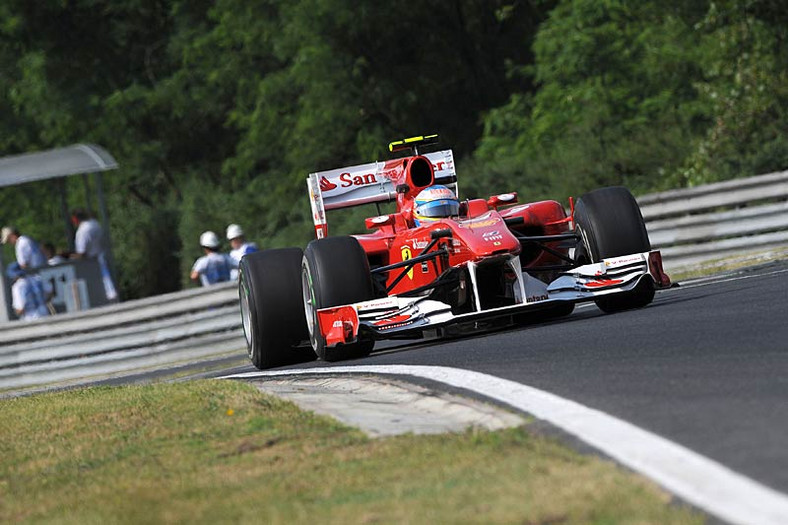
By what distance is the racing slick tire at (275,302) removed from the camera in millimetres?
11609

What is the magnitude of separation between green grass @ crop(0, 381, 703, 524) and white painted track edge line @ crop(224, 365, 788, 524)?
11 cm

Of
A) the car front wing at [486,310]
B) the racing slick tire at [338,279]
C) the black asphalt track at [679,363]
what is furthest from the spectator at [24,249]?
the car front wing at [486,310]

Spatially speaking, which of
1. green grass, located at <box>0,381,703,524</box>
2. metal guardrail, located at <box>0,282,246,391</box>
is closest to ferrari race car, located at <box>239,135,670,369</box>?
green grass, located at <box>0,381,703,524</box>

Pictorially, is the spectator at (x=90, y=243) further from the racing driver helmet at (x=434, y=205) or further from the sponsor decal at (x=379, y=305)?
the sponsor decal at (x=379, y=305)

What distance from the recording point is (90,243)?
915 inches

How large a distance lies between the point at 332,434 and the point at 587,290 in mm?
4413

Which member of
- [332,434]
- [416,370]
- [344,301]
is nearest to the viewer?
[332,434]

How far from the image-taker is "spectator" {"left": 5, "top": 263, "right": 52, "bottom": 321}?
21.6 metres

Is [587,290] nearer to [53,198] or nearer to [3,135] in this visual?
[53,198]

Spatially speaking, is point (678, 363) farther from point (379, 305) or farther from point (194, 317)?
point (194, 317)

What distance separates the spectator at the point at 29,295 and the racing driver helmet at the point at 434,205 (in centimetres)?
1095

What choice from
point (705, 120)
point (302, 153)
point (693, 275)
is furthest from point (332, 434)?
point (302, 153)

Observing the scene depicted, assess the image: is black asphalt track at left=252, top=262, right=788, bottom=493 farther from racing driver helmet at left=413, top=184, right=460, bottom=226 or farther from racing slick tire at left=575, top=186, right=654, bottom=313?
racing driver helmet at left=413, top=184, right=460, bottom=226

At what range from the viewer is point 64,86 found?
38938 millimetres
